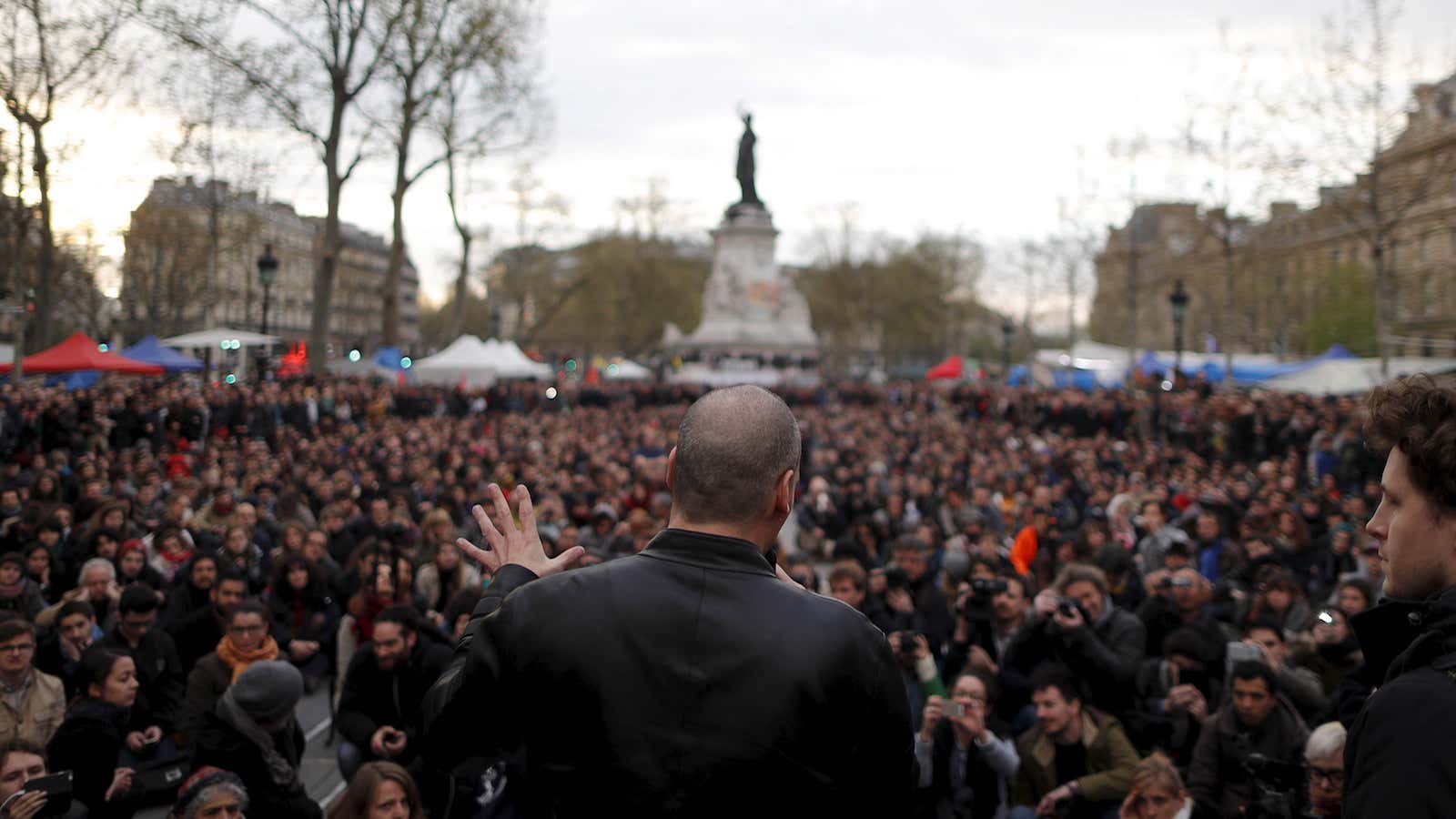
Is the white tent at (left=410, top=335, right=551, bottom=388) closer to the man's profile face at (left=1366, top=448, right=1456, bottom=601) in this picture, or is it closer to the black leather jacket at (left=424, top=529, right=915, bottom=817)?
the black leather jacket at (left=424, top=529, right=915, bottom=817)

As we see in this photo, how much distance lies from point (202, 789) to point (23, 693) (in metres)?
1.86

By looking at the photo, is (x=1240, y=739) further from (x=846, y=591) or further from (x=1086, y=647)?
(x=846, y=591)

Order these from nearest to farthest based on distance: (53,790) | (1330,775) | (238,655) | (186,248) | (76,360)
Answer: (1330,775) < (53,790) < (238,655) < (76,360) < (186,248)

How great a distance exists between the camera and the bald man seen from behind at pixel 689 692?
177 cm

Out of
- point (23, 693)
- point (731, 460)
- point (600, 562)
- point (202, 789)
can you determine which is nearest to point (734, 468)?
point (731, 460)

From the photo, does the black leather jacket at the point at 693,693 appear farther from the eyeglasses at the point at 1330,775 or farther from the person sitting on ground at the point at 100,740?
the person sitting on ground at the point at 100,740

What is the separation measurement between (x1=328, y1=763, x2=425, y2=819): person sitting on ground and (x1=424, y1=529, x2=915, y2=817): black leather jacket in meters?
2.50

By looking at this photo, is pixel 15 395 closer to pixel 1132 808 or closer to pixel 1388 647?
pixel 1132 808

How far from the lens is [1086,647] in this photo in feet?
17.4

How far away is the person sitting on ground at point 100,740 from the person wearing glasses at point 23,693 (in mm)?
235

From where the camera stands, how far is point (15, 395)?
644 inches

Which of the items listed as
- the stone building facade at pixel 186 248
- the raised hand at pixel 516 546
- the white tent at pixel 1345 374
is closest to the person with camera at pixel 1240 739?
the raised hand at pixel 516 546

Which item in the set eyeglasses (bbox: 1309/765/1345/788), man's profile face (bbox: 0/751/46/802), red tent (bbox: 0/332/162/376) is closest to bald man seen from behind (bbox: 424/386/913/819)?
eyeglasses (bbox: 1309/765/1345/788)

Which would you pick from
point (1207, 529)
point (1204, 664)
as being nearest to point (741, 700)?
point (1204, 664)
